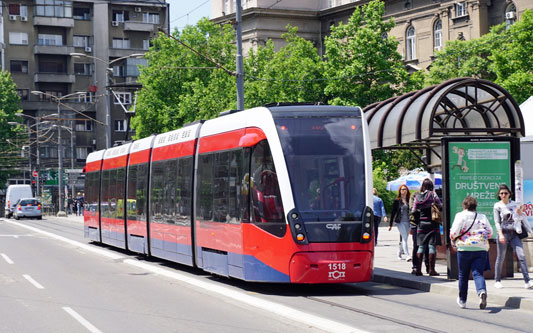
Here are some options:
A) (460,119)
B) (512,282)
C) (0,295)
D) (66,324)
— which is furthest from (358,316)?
(460,119)

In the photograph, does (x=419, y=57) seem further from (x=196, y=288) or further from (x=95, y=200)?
(x=196, y=288)

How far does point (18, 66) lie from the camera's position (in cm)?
9706

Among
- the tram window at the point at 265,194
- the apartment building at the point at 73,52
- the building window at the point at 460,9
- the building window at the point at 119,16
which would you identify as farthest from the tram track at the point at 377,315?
the building window at the point at 119,16

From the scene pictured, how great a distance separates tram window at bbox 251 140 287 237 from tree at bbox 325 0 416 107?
1341 inches

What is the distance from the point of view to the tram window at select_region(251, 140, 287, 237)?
14.8 m

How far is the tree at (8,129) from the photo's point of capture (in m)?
87.2

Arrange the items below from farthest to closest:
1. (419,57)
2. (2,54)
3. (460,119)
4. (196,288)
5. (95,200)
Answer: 1. (2,54)
2. (419,57)
3. (95,200)
4. (460,119)
5. (196,288)

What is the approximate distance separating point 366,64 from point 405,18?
18.8 metres

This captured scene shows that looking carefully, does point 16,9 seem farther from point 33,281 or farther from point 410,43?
point 33,281

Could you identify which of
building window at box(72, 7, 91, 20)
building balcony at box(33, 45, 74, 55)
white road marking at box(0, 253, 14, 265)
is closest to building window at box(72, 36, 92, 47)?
building balcony at box(33, 45, 74, 55)

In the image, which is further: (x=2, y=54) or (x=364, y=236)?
(x=2, y=54)

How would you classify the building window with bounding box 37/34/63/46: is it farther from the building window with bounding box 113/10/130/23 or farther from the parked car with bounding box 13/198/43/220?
the parked car with bounding box 13/198/43/220

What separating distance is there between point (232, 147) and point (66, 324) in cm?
570

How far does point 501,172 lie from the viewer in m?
16.7
